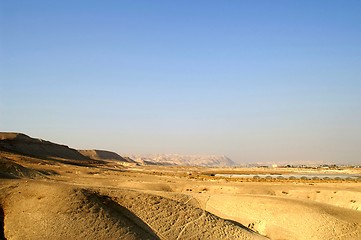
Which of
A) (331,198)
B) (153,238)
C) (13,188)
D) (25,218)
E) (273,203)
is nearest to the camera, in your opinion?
(25,218)

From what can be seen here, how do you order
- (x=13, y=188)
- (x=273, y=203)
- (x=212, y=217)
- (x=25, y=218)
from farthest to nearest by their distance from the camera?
(x=273, y=203)
(x=212, y=217)
(x=13, y=188)
(x=25, y=218)

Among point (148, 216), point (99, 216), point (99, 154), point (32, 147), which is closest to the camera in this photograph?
point (99, 216)

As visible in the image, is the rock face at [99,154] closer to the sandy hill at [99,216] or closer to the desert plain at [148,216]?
the desert plain at [148,216]

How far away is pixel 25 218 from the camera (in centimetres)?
1677

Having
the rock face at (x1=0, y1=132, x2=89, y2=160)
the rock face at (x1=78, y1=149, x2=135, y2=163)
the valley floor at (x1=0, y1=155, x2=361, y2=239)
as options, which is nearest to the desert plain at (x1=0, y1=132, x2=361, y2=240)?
the valley floor at (x1=0, y1=155, x2=361, y2=239)

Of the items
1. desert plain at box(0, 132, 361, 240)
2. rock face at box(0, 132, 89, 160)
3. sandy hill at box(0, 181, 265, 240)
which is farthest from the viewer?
rock face at box(0, 132, 89, 160)

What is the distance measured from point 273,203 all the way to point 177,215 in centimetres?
860

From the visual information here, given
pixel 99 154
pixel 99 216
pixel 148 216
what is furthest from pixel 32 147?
pixel 99 216

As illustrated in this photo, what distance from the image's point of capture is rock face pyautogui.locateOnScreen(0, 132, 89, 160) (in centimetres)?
9469

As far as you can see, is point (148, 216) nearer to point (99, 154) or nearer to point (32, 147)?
point (32, 147)

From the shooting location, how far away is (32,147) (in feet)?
332

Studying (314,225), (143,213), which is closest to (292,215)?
(314,225)

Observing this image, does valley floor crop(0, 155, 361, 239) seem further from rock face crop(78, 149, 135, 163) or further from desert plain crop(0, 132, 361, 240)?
rock face crop(78, 149, 135, 163)

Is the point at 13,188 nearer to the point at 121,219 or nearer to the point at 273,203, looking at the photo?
the point at 121,219
